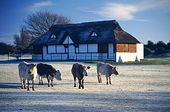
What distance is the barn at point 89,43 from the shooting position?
53844 millimetres

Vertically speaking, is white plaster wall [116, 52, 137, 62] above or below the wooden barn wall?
below

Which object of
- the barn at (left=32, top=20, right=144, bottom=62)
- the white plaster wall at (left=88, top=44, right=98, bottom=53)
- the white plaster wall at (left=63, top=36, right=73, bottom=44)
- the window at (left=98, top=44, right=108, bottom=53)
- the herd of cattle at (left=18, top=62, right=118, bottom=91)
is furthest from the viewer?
the white plaster wall at (left=63, top=36, right=73, bottom=44)

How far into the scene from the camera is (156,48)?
86.0m

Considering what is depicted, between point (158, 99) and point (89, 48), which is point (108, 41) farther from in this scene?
point (158, 99)

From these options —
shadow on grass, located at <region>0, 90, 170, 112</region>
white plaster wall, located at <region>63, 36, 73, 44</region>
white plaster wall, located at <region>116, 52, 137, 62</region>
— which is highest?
white plaster wall, located at <region>63, 36, 73, 44</region>

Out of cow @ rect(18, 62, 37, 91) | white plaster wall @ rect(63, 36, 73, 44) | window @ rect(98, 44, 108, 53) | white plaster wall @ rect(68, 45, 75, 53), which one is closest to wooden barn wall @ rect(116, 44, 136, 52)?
window @ rect(98, 44, 108, 53)

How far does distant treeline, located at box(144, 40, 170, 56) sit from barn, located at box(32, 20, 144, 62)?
810 inches

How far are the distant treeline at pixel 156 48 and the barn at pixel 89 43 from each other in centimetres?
2059

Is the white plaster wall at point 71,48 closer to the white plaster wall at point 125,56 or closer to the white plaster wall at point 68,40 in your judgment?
the white plaster wall at point 68,40

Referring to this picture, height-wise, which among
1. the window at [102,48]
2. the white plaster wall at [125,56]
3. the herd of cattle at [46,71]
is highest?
the window at [102,48]

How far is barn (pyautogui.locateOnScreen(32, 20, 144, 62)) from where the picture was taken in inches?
2120

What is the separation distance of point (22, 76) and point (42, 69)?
2.03 m

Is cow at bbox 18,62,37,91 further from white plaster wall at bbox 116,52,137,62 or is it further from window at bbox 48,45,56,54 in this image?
window at bbox 48,45,56,54

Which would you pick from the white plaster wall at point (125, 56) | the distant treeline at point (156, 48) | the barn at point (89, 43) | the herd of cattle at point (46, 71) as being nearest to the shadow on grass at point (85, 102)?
the herd of cattle at point (46, 71)
